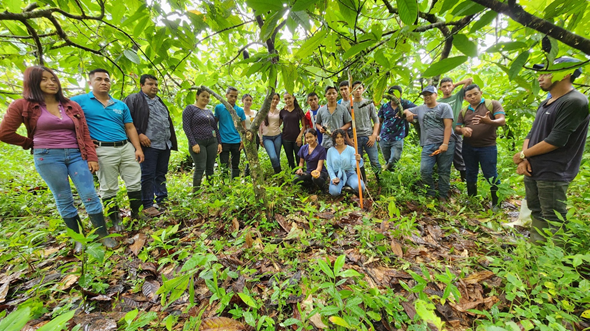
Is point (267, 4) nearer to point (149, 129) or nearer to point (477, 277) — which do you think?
point (477, 277)

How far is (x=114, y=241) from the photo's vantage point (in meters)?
2.73

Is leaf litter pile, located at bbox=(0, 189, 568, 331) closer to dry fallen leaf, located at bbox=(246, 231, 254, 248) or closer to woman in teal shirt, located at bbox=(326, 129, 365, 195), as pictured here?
dry fallen leaf, located at bbox=(246, 231, 254, 248)

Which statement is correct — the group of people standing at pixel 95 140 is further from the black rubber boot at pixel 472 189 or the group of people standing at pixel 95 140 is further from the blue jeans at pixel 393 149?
the black rubber boot at pixel 472 189

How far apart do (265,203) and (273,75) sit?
6.75 feet

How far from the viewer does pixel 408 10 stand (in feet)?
2.73

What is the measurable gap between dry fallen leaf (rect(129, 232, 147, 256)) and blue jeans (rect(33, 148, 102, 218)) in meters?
0.50

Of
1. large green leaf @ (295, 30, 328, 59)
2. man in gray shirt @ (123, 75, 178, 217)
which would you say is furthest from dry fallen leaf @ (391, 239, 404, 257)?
man in gray shirt @ (123, 75, 178, 217)

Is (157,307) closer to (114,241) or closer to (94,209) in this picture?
(114,241)

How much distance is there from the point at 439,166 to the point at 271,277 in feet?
11.2

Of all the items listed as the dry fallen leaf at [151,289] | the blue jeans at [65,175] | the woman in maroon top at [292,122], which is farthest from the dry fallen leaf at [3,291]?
the woman in maroon top at [292,122]

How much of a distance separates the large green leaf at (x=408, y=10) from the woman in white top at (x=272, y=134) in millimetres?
4327

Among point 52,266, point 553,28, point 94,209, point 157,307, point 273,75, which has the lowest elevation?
point 157,307

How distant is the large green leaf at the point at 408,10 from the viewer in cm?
83

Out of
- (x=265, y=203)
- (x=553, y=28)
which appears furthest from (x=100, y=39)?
(x=553, y=28)
